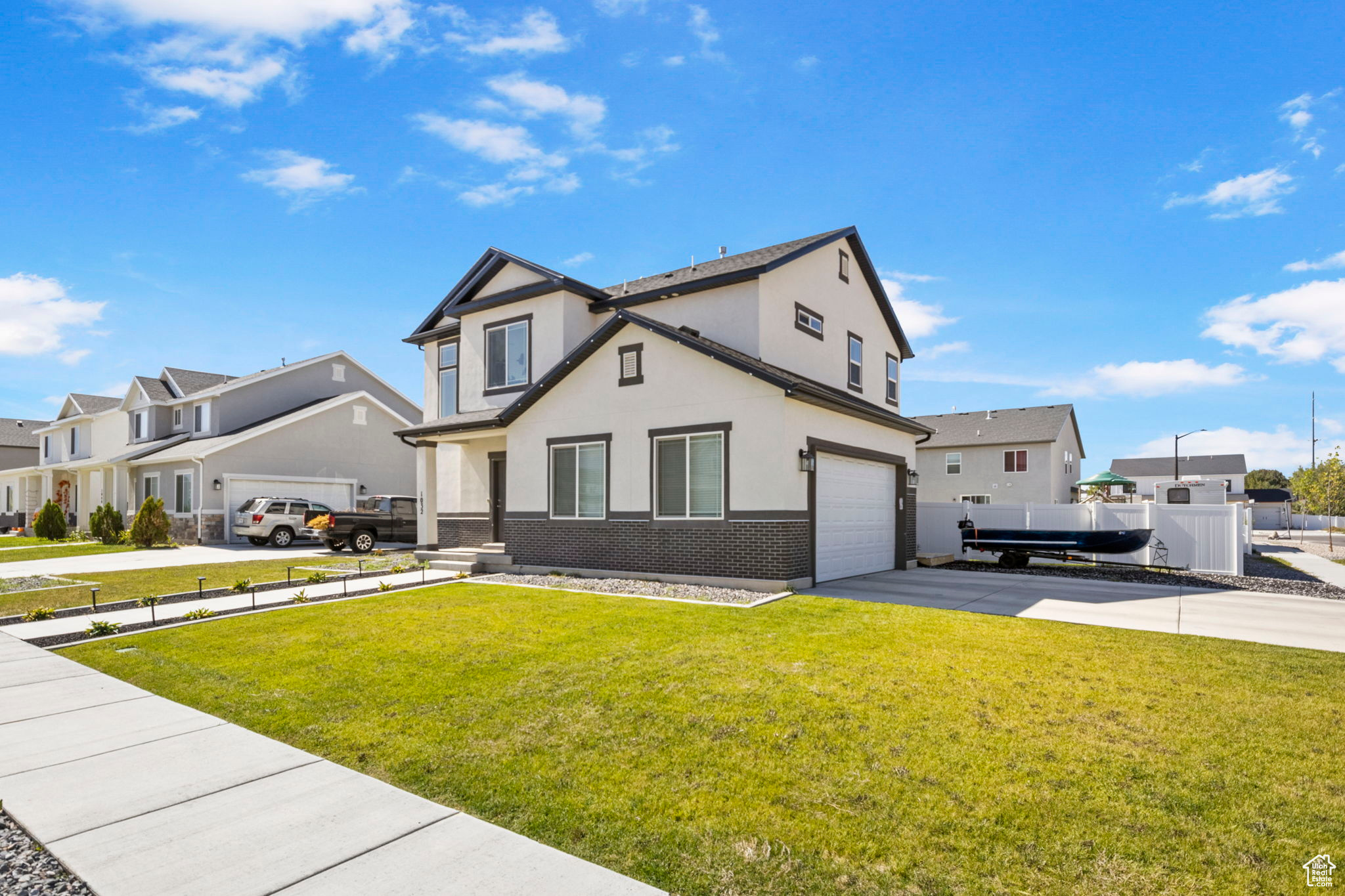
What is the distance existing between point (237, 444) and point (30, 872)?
27.6 meters

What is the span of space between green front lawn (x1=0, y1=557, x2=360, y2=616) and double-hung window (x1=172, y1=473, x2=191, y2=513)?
9.66 metres

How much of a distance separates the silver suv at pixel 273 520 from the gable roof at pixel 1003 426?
28.9 meters

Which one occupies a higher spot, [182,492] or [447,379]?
[447,379]

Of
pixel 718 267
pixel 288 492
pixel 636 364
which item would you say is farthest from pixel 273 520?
pixel 718 267

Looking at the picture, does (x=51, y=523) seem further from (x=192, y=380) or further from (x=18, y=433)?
(x=18, y=433)

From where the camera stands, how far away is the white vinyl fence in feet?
54.9

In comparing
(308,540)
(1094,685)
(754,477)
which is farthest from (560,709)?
(308,540)

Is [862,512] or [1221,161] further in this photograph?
[862,512]

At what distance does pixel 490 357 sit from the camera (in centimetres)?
1856

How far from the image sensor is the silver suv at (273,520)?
2478 cm

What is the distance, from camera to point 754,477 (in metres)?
12.4

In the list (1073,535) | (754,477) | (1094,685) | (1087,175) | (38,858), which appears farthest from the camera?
(1073,535)

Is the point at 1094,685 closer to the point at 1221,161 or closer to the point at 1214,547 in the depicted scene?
the point at 1221,161

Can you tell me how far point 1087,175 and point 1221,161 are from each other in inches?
90.9
